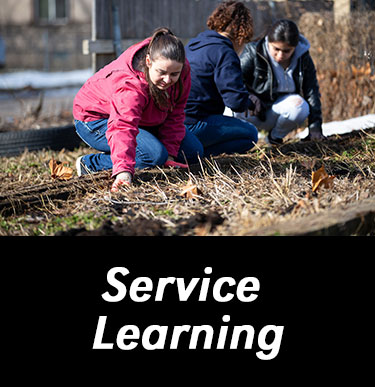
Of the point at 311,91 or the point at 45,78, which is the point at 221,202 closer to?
the point at 311,91

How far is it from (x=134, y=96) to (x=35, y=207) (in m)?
0.93

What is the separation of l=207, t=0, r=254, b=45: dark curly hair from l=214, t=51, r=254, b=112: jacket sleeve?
0.65ft

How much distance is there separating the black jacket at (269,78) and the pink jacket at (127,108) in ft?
4.48

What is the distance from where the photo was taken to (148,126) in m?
4.46

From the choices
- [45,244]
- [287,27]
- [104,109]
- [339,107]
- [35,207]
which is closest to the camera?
[45,244]

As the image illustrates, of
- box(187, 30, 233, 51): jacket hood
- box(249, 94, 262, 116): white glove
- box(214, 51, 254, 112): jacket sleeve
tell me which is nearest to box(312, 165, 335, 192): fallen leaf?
box(214, 51, 254, 112): jacket sleeve

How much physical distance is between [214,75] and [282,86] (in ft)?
3.31

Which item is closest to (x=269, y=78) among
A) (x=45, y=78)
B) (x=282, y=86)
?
(x=282, y=86)

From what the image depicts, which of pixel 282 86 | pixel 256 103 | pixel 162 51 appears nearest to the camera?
pixel 162 51

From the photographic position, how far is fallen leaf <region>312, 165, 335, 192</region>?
11.5 ft

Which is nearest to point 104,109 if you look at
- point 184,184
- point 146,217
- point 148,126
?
point 148,126

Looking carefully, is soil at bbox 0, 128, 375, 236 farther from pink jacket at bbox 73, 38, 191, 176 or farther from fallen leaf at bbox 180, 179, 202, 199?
pink jacket at bbox 73, 38, 191, 176

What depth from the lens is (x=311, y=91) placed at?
5.68 meters

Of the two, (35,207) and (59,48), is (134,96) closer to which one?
(35,207)
